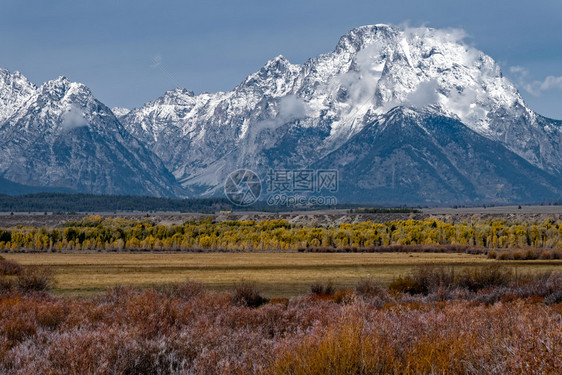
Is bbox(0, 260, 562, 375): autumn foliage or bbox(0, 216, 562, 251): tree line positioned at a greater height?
bbox(0, 260, 562, 375): autumn foliage

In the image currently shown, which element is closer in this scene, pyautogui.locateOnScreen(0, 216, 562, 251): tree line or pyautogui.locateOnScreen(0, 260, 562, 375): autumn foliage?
pyautogui.locateOnScreen(0, 260, 562, 375): autumn foliage

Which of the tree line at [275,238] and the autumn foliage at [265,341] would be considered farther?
the tree line at [275,238]

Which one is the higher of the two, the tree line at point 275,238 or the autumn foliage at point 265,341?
the autumn foliage at point 265,341

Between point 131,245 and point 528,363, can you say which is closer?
point 528,363

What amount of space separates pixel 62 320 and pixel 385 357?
1191 centimetres

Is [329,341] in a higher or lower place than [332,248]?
higher

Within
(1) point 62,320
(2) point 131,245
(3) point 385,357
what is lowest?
(2) point 131,245

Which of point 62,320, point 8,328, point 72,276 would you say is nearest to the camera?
point 8,328

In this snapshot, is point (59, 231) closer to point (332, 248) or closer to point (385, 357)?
point (332, 248)

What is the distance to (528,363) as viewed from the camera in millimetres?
9438

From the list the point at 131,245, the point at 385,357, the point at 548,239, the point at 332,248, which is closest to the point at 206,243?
the point at 131,245

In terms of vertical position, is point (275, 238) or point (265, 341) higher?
point (265, 341)

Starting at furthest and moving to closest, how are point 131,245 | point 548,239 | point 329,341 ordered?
point 131,245, point 548,239, point 329,341

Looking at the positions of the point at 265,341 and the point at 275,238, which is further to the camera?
the point at 275,238
